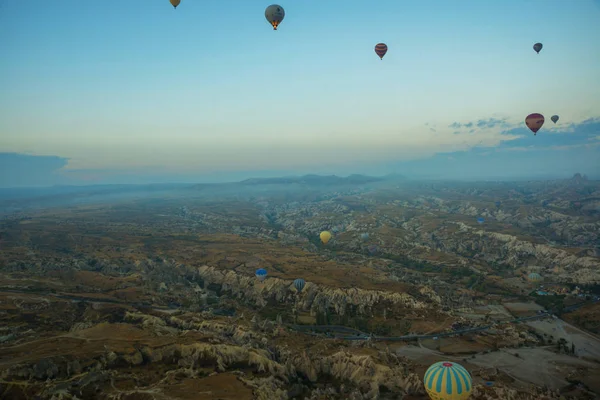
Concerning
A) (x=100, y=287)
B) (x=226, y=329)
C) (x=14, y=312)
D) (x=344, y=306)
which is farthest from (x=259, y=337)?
(x=100, y=287)

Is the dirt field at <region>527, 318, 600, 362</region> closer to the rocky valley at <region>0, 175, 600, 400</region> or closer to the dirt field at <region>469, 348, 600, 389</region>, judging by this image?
the rocky valley at <region>0, 175, 600, 400</region>

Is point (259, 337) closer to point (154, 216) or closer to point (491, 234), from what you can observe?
point (491, 234)

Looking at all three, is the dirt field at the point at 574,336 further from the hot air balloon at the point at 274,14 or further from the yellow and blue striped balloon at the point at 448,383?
the hot air balloon at the point at 274,14

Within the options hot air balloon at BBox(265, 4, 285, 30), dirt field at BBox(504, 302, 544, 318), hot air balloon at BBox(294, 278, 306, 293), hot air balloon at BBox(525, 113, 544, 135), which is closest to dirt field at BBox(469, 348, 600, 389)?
dirt field at BBox(504, 302, 544, 318)

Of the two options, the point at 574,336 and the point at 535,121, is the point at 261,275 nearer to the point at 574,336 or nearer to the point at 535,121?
the point at 574,336

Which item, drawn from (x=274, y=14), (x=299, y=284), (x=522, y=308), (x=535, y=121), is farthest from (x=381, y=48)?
(x=522, y=308)

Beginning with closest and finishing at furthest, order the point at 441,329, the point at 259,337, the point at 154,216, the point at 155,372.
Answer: the point at 155,372 < the point at 259,337 < the point at 441,329 < the point at 154,216
